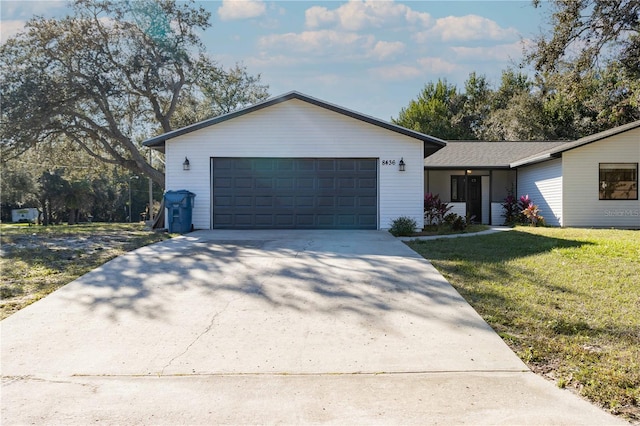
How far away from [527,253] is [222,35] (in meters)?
17.3

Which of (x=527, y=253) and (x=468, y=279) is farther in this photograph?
(x=527, y=253)

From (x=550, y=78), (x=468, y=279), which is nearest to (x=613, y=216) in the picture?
(x=550, y=78)

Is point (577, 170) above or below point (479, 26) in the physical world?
below

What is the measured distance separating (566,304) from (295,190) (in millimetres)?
8718

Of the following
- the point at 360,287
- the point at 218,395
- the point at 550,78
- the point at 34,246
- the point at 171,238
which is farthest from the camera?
the point at 550,78

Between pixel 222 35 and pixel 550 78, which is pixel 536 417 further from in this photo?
pixel 222 35

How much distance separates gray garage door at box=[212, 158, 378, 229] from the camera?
1277 centimetres

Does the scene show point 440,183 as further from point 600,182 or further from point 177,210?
point 177,210

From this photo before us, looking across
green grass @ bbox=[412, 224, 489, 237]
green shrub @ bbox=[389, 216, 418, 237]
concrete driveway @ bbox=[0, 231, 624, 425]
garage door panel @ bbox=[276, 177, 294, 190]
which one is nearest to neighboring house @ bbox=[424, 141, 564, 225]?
green grass @ bbox=[412, 224, 489, 237]

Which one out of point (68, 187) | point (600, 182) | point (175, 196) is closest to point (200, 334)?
point (175, 196)

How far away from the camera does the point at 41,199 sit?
28.7m

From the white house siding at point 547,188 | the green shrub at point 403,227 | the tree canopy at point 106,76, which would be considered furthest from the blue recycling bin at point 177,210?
the white house siding at point 547,188

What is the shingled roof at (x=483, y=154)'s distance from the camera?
667 inches

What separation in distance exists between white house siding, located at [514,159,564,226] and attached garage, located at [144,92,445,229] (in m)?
5.22
